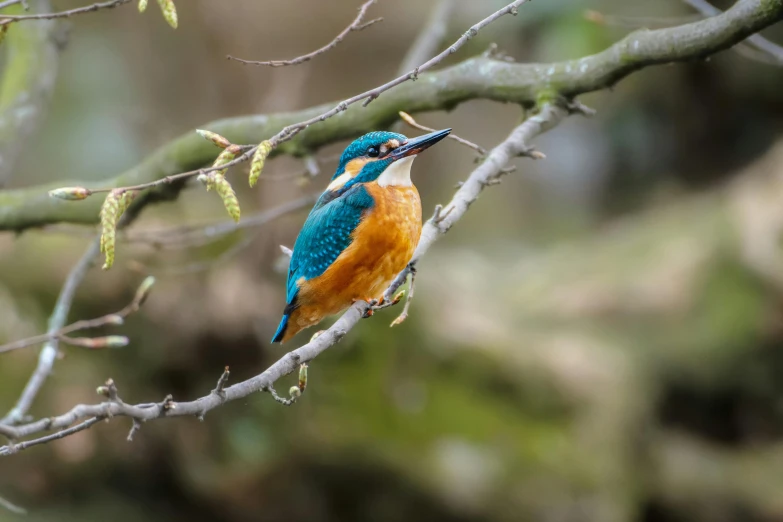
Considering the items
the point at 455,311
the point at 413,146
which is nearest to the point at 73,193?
the point at 413,146

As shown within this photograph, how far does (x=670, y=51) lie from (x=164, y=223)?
404cm

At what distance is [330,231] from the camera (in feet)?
8.66

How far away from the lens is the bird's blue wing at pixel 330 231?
2.64 meters

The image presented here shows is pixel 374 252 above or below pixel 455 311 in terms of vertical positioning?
above

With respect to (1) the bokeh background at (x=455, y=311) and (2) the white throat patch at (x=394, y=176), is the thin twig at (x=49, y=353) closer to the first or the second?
(1) the bokeh background at (x=455, y=311)

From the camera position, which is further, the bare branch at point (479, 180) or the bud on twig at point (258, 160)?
the bare branch at point (479, 180)

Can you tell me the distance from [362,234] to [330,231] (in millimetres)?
106

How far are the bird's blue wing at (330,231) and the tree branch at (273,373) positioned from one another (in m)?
0.19

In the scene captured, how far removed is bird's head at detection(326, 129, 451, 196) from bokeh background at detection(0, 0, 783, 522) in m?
0.84

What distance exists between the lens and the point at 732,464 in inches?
236

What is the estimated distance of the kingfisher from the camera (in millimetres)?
2613

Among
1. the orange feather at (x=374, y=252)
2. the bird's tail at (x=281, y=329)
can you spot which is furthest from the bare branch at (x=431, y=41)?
the bird's tail at (x=281, y=329)

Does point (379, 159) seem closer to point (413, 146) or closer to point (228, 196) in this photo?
point (413, 146)

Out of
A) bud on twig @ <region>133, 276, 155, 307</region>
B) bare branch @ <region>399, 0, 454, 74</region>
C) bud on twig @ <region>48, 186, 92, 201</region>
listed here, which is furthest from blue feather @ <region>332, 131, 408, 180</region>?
bare branch @ <region>399, 0, 454, 74</region>
